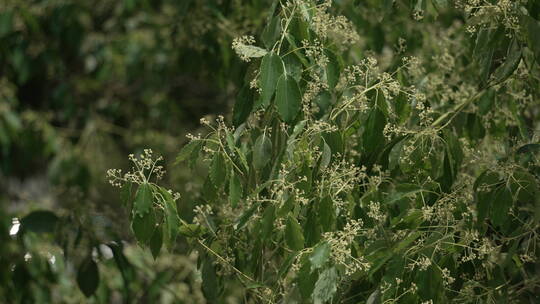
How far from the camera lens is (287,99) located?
2.15 metres

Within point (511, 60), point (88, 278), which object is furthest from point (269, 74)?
point (88, 278)

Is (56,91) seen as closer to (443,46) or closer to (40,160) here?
(40,160)

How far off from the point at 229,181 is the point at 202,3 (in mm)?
1794

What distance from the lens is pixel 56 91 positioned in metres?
5.99

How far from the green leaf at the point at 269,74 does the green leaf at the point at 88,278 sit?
1233 millimetres

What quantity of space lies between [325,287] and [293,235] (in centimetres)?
14

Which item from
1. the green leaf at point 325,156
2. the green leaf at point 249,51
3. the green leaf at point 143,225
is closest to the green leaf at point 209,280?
the green leaf at point 143,225

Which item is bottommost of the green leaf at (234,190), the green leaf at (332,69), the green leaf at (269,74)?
the green leaf at (234,190)

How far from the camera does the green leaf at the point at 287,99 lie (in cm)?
214

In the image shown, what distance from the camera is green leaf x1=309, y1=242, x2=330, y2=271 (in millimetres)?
1953

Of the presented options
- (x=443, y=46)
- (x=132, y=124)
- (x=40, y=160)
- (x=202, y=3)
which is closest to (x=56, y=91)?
(x=132, y=124)

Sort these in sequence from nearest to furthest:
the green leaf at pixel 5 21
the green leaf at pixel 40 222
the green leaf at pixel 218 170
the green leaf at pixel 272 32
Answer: the green leaf at pixel 218 170 < the green leaf at pixel 272 32 < the green leaf at pixel 40 222 < the green leaf at pixel 5 21

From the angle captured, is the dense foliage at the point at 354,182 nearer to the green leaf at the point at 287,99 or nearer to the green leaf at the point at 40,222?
the green leaf at the point at 287,99

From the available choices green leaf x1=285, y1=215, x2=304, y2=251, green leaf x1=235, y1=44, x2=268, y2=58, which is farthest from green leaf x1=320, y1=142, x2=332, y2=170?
green leaf x1=235, y1=44, x2=268, y2=58
